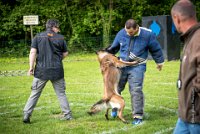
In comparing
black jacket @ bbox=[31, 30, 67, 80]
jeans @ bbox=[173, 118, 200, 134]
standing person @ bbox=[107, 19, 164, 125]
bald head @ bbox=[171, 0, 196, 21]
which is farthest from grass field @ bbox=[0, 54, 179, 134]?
bald head @ bbox=[171, 0, 196, 21]

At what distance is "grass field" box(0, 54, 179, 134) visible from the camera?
7.71m

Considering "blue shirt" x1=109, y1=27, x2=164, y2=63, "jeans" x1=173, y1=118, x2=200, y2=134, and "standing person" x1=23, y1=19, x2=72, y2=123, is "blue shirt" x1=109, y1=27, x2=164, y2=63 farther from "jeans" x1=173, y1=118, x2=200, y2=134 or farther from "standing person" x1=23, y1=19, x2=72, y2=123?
"jeans" x1=173, y1=118, x2=200, y2=134

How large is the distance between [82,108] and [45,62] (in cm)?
197

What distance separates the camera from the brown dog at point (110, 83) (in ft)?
26.4

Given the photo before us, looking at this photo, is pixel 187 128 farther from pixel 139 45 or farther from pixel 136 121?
pixel 139 45

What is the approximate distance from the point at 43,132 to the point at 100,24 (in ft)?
77.5

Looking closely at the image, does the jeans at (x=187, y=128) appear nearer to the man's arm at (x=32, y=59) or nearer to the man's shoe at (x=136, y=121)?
the man's shoe at (x=136, y=121)

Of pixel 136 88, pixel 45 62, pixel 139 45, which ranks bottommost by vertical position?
pixel 136 88

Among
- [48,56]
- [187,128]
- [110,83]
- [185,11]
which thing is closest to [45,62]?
[48,56]

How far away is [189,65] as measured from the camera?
371 cm

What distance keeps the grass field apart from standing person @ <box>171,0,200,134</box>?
11.7 ft

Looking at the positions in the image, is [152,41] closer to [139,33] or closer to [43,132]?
[139,33]

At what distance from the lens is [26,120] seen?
831 centimetres

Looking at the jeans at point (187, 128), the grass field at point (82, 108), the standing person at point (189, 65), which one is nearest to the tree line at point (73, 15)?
the grass field at point (82, 108)
